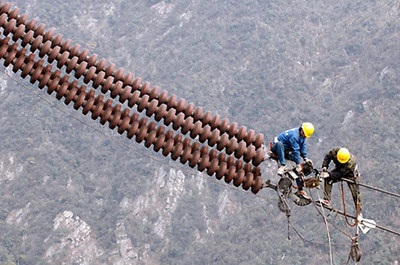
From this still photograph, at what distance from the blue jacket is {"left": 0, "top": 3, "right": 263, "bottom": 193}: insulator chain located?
2283 mm

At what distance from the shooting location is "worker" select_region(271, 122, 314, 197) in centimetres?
1469

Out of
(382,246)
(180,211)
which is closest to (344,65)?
(180,211)

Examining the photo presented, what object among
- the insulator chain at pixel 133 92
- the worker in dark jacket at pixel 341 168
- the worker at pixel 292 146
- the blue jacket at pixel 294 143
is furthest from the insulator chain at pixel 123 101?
the worker in dark jacket at pixel 341 168

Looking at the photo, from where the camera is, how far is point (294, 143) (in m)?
15.0

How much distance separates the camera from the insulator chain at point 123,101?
1253 centimetres

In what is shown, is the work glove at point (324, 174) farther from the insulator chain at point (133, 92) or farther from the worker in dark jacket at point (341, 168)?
the insulator chain at point (133, 92)

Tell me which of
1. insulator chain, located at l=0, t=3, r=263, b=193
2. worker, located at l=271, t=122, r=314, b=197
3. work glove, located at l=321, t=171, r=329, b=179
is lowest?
insulator chain, located at l=0, t=3, r=263, b=193

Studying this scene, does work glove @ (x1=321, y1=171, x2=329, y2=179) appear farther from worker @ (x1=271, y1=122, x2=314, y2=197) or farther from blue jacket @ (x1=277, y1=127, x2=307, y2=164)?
blue jacket @ (x1=277, y1=127, x2=307, y2=164)

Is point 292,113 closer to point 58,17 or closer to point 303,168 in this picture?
point 58,17

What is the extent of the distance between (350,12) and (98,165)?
146ft

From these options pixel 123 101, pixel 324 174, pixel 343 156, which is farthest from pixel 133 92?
pixel 343 156

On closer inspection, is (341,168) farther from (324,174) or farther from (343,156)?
(324,174)

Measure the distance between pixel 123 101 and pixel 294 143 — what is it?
4.32 m

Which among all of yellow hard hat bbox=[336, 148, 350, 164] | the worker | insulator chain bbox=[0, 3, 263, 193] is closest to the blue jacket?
the worker
